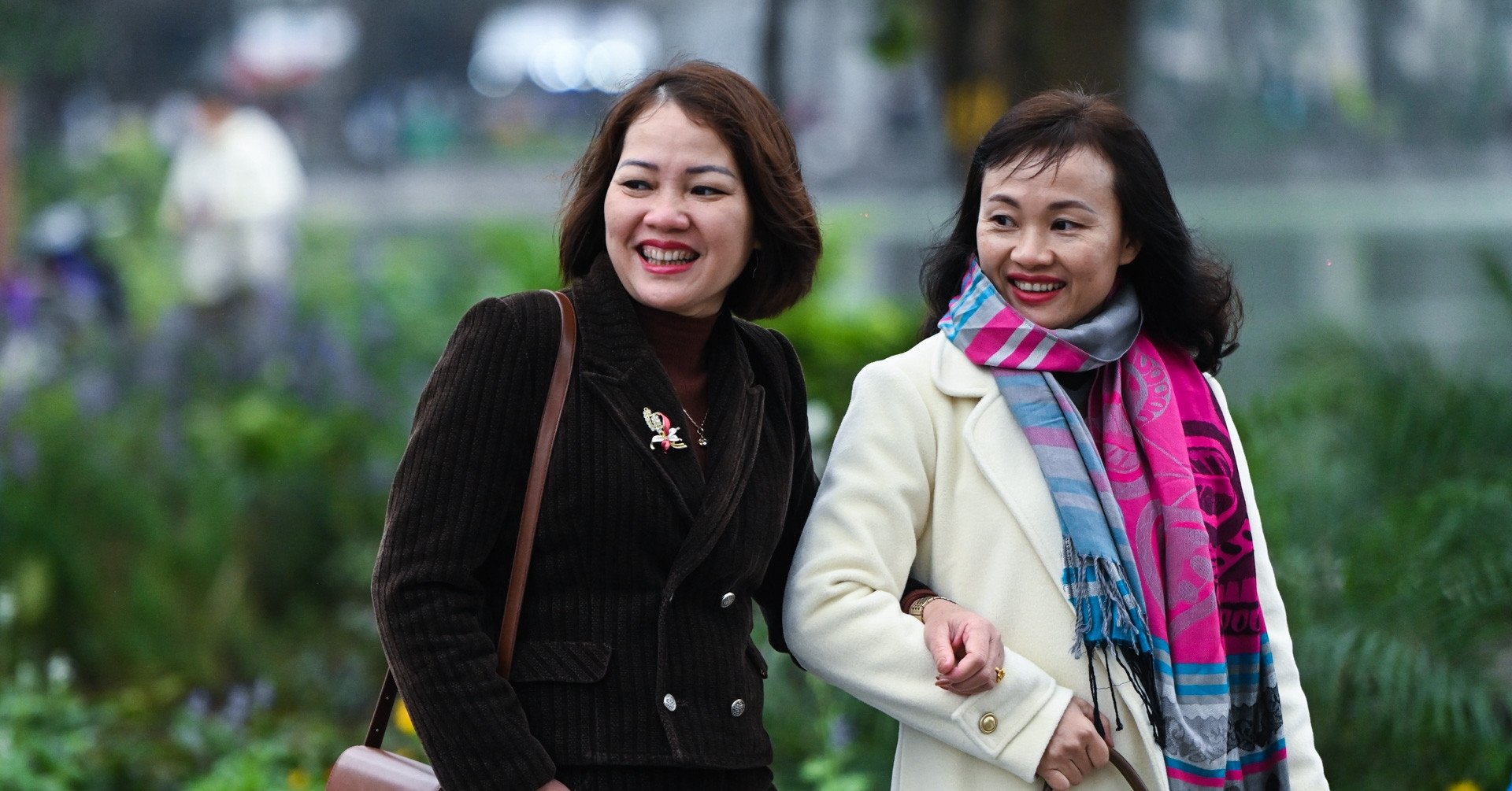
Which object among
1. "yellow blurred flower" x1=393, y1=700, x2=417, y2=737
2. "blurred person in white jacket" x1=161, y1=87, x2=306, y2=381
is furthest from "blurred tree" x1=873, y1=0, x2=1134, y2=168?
"blurred person in white jacket" x1=161, y1=87, x2=306, y2=381

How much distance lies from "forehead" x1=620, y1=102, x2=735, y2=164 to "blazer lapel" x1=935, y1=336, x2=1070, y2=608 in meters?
0.44

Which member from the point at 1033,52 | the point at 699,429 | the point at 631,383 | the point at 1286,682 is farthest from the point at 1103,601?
the point at 1033,52

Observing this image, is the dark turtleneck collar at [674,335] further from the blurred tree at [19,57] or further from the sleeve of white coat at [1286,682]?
the blurred tree at [19,57]

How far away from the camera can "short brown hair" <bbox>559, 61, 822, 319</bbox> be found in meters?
2.24

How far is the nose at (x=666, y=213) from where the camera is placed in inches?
86.5

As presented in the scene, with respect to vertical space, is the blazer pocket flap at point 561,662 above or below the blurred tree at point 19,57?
below

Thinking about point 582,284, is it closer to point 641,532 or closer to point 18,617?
point 641,532

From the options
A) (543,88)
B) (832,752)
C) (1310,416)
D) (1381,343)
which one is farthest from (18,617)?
(543,88)

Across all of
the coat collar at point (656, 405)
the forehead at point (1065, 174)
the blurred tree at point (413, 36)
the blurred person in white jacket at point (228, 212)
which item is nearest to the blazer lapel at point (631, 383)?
the coat collar at point (656, 405)

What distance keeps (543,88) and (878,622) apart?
44.6 m

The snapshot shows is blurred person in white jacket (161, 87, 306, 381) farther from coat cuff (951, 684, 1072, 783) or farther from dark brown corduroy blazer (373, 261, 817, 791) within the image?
coat cuff (951, 684, 1072, 783)

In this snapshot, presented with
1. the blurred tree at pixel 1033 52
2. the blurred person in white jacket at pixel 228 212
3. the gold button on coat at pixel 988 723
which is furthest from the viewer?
the blurred person in white jacket at pixel 228 212

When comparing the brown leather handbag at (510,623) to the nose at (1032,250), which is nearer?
the brown leather handbag at (510,623)

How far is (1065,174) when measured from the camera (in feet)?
7.43
